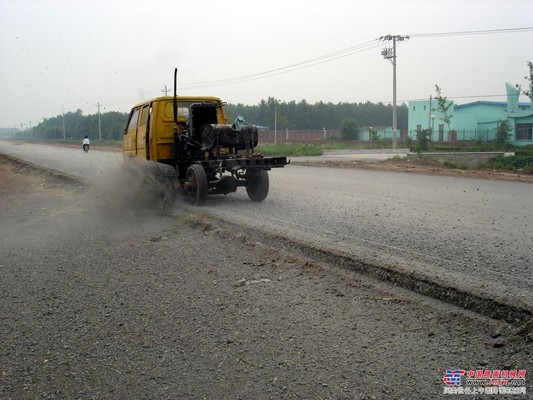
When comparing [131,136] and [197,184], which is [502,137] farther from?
[197,184]

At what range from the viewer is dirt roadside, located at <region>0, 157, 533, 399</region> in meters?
3.35

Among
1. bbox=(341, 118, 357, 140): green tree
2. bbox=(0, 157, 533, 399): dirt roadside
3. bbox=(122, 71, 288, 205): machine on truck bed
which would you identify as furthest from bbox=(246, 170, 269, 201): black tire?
bbox=(341, 118, 357, 140): green tree

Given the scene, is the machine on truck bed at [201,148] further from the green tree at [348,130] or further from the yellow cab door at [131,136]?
the green tree at [348,130]

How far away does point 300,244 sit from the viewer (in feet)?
21.1

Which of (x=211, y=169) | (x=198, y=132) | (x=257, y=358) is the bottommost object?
(x=257, y=358)

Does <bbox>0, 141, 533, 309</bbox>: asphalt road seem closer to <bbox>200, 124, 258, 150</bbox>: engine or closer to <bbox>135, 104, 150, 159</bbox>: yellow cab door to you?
<bbox>200, 124, 258, 150</bbox>: engine

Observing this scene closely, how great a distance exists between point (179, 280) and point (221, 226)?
8.88 feet

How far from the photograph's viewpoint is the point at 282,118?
7331 cm

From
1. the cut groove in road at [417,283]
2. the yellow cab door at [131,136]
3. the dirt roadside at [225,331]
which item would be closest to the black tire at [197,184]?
the yellow cab door at [131,136]

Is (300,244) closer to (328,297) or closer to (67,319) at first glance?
(328,297)

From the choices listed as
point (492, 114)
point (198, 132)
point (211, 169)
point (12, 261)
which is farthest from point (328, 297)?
point (492, 114)

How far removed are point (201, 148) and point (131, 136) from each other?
267 centimetres

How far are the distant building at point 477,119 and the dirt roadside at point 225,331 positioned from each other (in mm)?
50399

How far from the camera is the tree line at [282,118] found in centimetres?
8069
